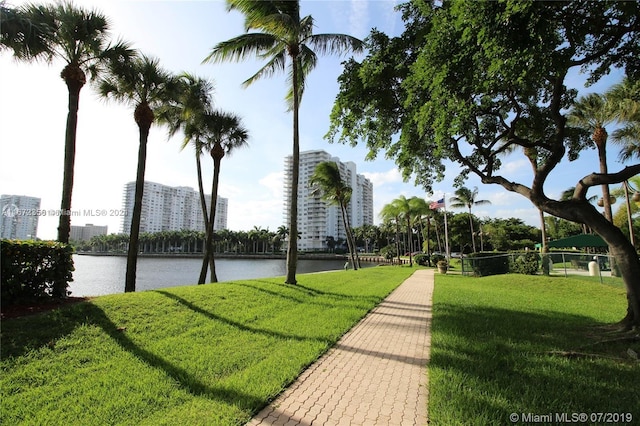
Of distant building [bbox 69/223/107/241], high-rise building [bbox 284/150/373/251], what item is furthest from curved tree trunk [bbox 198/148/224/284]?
distant building [bbox 69/223/107/241]

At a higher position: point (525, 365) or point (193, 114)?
point (193, 114)

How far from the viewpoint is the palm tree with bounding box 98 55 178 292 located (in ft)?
38.6

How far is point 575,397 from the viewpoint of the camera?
3500 millimetres

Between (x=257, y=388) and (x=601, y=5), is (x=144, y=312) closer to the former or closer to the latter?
(x=257, y=388)

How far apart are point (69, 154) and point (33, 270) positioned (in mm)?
4500

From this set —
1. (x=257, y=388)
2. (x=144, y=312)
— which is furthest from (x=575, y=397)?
(x=144, y=312)

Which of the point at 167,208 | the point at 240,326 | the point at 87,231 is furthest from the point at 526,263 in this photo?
the point at 87,231

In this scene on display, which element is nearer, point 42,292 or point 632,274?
point 632,274

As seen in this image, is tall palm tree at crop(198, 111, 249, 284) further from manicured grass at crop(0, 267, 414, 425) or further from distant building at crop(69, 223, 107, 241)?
Answer: distant building at crop(69, 223, 107, 241)

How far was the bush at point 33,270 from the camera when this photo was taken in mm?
5991

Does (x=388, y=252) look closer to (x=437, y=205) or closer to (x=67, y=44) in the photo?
(x=437, y=205)

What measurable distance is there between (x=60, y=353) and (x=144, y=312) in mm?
2210

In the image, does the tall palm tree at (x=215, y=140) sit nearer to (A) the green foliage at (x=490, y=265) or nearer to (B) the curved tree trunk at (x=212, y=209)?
(B) the curved tree trunk at (x=212, y=209)

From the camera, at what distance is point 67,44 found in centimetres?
959
